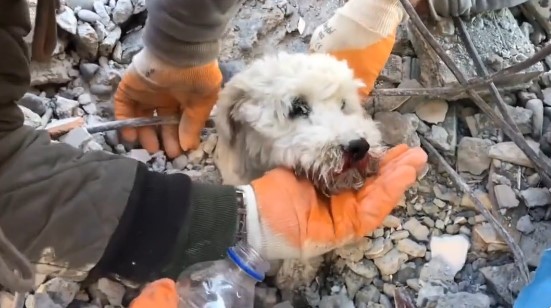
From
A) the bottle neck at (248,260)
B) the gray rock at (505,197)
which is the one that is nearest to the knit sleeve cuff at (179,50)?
the bottle neck at (248,260)

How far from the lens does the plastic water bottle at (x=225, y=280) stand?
1.23 metres

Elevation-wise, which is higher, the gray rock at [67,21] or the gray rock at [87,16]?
the gray rock at [67,21]

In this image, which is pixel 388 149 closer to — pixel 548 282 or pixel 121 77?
pixel 548 282

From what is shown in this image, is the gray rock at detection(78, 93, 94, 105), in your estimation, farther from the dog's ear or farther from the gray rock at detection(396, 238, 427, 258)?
the gray rock at detection(396, 238, 427, 258)

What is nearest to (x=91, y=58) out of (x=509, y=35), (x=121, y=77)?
(x=121, y=77)

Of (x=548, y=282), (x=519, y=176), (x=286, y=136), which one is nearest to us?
Answer: (x=548, y=282)

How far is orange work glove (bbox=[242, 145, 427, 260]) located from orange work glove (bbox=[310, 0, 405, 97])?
0.25 metres

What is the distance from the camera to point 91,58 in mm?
1635

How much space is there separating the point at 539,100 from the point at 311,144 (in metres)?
0.53

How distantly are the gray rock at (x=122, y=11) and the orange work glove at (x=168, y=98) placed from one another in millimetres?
231

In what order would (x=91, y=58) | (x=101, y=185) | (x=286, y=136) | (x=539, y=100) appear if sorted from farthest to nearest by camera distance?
(x=91, y=58) < (x=539, y=100) < (x=286, y=136) < (x=101, y=185)

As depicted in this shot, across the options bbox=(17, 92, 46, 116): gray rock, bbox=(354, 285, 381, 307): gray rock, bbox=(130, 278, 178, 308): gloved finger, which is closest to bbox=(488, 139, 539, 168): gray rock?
bbox=(354, 285, 381, 307): gray rock

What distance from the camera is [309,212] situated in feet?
4.07

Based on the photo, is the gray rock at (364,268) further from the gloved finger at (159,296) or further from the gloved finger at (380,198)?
the gloved finger at (159,296)
